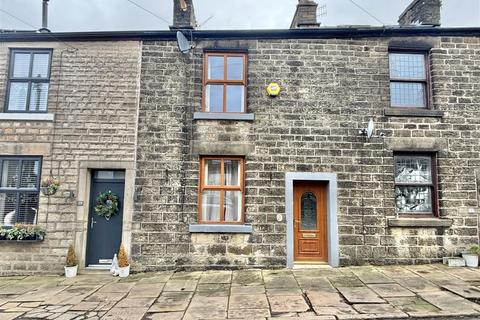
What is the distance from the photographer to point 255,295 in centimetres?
589

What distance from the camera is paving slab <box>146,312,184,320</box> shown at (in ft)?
16.4

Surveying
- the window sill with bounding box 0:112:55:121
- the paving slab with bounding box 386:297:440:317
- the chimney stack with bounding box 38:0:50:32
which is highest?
the chimney stack with bounding box 38:0:50:32

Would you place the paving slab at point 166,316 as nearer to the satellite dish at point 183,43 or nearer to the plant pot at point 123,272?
the plant pot at point 123,272

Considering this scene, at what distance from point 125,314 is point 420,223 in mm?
6787

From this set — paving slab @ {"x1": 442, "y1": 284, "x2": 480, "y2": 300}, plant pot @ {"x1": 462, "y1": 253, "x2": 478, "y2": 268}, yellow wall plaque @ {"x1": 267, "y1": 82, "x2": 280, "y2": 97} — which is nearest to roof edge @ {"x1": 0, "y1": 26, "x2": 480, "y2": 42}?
yellow wall plaque @ {"x1": 267, "y1": 82, "x2": 280, "y2": 97}

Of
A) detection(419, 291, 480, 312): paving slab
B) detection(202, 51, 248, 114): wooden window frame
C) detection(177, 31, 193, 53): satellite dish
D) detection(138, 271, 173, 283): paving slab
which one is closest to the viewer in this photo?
detection(419, 291, 480, 312): paving slab

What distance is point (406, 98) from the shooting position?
833 centimetres

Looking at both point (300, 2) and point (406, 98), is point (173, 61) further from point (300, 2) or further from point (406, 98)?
point (406, 98)

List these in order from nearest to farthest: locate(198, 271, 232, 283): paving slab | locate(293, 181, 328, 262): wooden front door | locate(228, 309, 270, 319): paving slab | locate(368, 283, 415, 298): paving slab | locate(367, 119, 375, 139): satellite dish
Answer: locate(228, 309, 270, 319): paving slab < locate(368, 283, 415, 298): paving slab < locate(198, 271, 232, 283): paving slab < locate(367, 119, 375, 139): satellite dish < locate(293, 181, 328, 262): wooden front door

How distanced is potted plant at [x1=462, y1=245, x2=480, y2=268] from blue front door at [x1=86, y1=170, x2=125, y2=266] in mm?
8366

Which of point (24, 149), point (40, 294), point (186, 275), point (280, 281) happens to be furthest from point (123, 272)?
point (24, 149)

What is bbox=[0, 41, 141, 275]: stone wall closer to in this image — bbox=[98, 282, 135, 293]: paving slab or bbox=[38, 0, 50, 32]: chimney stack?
bbox=[38, 0, 50, 32]: chimney stack

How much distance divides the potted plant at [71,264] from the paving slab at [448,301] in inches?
289

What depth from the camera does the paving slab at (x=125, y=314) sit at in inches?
199
